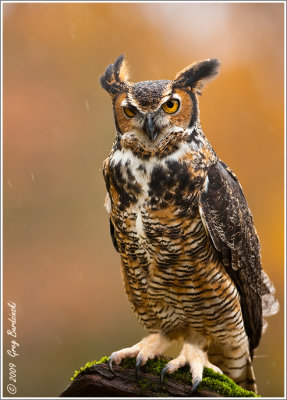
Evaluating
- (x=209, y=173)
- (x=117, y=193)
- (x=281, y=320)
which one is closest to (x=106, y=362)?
(x=117, y=193)

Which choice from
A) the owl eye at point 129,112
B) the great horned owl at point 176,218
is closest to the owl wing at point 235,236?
the great horned owl at point 176,218

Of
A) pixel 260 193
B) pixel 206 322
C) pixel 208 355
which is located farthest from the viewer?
pixel 260 193

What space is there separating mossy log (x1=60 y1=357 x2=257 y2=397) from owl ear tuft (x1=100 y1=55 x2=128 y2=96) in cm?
103

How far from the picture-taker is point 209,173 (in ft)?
6.55

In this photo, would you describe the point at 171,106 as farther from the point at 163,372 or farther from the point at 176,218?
the point at 163,372

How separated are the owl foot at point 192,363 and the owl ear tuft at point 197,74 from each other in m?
1.02

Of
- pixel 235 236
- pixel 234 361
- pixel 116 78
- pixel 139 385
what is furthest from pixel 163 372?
pixel 116 78

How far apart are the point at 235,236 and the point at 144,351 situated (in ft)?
1.89

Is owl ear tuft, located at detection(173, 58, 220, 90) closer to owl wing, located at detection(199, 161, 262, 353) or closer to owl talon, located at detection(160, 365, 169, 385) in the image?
owl wing, located at detection(199, 161, 262, 353)

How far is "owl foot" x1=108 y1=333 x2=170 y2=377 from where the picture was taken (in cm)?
195

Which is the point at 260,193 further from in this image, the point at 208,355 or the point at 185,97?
the point at 185,97

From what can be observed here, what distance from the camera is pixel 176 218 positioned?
74.7 inches

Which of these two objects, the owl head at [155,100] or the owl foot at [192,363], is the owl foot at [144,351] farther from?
the owl head at [155,100]

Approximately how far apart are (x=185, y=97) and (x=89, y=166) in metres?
2.23
